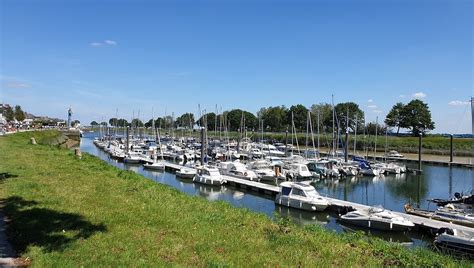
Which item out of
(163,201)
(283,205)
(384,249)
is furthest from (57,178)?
(283,205)

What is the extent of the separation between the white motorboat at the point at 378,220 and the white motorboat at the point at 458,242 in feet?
15.6

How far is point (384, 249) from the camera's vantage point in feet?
38.7

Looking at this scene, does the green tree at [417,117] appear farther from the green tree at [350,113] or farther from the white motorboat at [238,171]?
the white motorboat at [238,171]

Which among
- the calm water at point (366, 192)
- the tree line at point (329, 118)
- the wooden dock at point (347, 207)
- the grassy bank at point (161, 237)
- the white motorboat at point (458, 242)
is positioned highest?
the tree line at point (329, 118)

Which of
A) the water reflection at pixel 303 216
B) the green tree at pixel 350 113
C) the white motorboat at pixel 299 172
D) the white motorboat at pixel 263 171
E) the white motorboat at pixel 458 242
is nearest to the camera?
the white motorboat at pixel 458 242

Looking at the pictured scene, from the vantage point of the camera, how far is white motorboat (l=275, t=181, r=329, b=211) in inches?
1389

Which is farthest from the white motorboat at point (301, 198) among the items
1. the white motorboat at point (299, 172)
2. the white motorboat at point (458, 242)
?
the white motorboat at point (299, 172)

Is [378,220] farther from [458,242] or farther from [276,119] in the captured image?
[276,119]

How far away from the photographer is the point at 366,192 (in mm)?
50156

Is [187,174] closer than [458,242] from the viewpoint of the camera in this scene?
No

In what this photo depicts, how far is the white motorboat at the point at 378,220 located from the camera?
28.4 meters

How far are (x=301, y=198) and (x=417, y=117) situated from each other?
118224mm

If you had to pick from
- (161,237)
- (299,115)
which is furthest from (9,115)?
(161,237)

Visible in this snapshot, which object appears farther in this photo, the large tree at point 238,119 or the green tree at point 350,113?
the large tree at point 238,119
